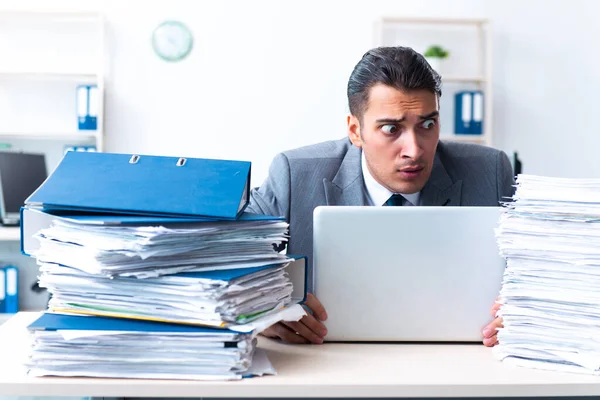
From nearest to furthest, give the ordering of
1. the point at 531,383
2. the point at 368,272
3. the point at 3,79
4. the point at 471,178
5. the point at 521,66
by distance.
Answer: the point at 531,383 < the point at 368,272 < the point at 471,178 < the point at 3,79 < the point at 521,66

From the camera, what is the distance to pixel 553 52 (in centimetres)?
516

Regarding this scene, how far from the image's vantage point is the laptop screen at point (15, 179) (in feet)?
13.6

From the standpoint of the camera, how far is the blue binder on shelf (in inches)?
191

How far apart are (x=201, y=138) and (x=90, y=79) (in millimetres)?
786

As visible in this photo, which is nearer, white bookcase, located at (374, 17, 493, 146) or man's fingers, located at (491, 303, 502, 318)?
man's fingers, located at (491, 303, 502, 318)

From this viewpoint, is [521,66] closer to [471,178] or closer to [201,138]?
[201,138]

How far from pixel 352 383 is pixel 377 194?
90 cm

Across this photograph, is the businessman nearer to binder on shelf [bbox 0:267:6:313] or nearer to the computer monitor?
the computer monitor

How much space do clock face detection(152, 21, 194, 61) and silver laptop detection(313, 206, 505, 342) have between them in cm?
387

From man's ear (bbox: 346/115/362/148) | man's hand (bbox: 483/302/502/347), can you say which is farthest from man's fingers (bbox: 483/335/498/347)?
man's ear (bbox: 346/115/362/148)

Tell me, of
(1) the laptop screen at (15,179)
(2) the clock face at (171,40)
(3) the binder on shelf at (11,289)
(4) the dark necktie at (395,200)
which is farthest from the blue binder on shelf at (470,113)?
(4) the dark necktie at (395,200)

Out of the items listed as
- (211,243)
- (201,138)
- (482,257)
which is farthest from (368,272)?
(201,138)

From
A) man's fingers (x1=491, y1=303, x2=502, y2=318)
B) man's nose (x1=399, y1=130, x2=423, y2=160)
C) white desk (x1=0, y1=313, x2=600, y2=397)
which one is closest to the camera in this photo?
white desk (x1=0, y1=313, x2=600, y2=397)

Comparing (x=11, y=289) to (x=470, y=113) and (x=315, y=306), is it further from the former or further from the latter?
(x=315, y=306)
